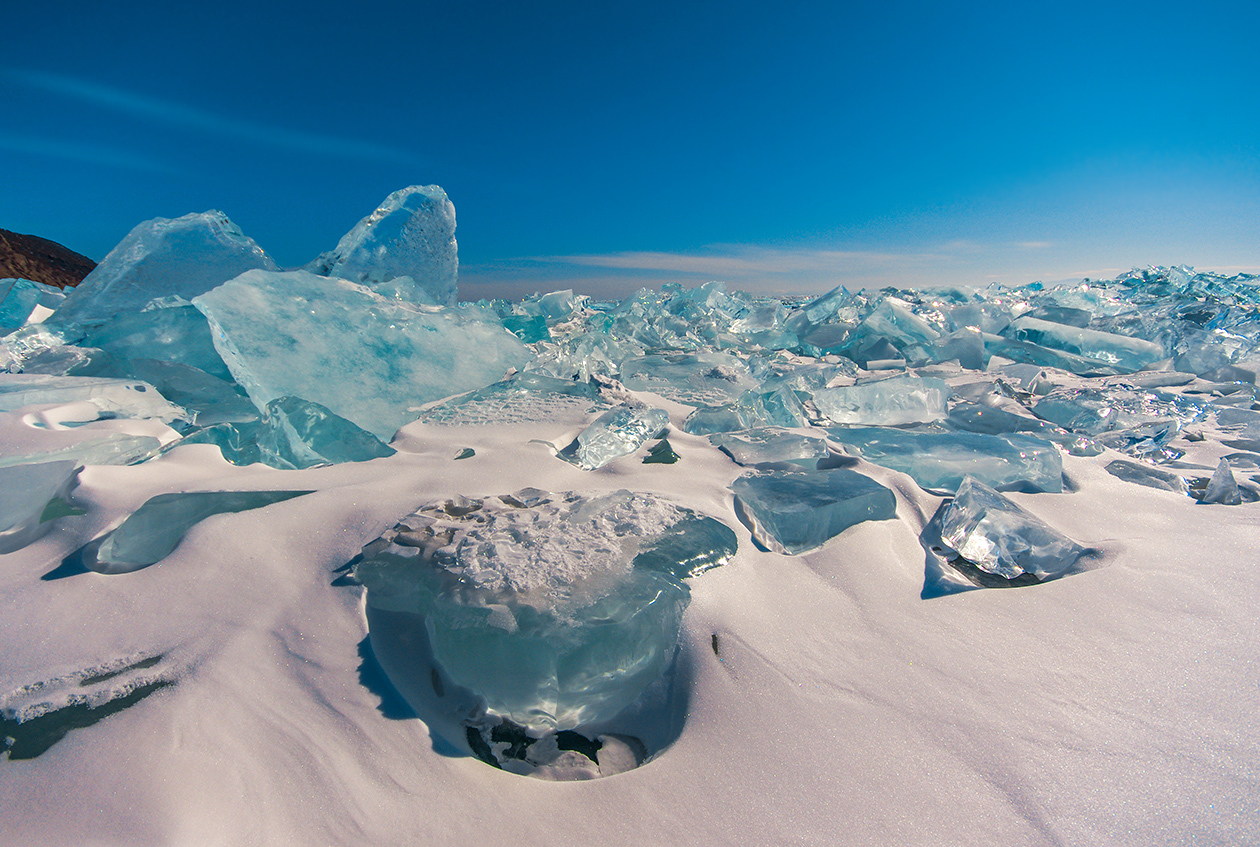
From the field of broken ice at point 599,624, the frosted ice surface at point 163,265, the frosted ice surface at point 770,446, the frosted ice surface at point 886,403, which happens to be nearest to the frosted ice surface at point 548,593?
the field of broken ice at point 599,624

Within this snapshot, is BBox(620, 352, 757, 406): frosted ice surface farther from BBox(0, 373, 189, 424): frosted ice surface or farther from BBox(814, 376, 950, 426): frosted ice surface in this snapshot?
BBox(0, 373, 189, 424): frosted ice surface

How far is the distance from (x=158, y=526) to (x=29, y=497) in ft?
1.23

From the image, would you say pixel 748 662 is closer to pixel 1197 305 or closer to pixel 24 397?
pixel 24 397

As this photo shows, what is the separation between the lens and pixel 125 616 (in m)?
0.90

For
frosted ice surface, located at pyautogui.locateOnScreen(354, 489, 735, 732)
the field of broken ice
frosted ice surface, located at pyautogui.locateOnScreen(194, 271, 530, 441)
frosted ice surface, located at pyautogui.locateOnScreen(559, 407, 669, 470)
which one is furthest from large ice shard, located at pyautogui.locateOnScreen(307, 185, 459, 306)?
frosted ice surface, located at pyautogui.locateOnScreen(354, 489, 735, 732)

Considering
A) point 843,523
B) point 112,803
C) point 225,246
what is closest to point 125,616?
point 112,803

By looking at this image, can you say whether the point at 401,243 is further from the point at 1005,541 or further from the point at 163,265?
the point at 1005,541

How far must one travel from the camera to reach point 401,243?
3.29 meters

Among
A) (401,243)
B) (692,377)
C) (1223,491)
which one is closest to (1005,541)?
(1223,491)

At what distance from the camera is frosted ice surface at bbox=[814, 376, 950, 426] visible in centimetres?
235

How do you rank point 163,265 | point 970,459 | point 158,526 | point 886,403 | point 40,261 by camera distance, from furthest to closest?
point 40,261
point 163,265
point 886,403
point 970,459
point 158,526

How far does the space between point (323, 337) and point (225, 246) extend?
4.75ft

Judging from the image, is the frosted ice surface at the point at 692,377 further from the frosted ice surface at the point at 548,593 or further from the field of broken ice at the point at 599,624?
the frosted ice surface at the point at 548,593

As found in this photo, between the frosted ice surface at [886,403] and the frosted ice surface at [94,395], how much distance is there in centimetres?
273
